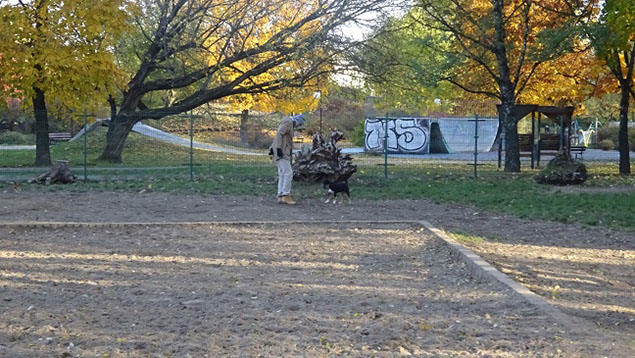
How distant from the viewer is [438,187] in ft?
52.8

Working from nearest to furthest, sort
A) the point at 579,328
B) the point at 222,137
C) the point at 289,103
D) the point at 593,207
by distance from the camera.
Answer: the point at 579,328 < the point at 593,207 < the point at 289,103 < the point at 222,137

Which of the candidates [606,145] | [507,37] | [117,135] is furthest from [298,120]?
[606,145]

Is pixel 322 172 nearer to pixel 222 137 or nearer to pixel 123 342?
pixel 123 342

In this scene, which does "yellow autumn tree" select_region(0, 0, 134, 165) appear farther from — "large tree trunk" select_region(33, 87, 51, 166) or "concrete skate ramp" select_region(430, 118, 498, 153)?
"concrete skate ramp" select_region(430, 118, 498, 153)

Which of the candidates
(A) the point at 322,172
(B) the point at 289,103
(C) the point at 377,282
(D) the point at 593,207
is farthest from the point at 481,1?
(C) the point at 377,282

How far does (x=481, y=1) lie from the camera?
23422 millimetres

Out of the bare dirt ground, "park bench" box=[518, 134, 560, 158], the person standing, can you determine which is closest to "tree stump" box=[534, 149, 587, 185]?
the bare dirt ground

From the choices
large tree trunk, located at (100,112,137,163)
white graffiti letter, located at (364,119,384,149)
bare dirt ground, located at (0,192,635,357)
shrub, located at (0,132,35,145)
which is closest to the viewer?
bare dirt ground, located at (0,192,635,357)

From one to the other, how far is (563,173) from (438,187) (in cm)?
302

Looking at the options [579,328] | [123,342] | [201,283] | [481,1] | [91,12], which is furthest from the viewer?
[481,1]

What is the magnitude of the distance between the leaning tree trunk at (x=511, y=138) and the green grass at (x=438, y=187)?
52 cm

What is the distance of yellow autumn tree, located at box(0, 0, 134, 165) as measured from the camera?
1895cm

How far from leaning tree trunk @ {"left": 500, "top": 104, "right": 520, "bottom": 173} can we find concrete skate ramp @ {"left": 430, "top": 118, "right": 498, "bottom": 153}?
1201 centimetres

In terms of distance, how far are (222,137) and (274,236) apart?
24834mm
